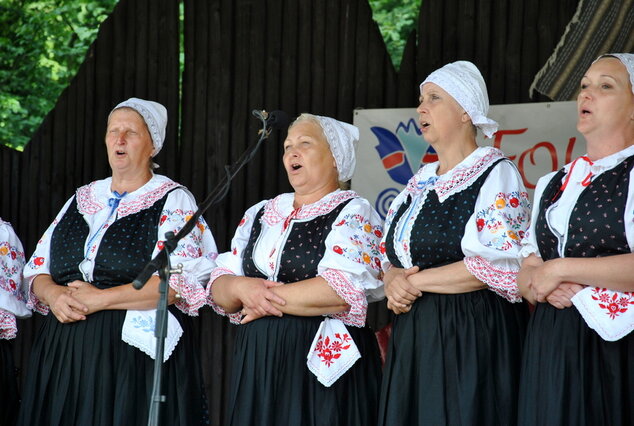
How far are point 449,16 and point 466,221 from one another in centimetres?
236

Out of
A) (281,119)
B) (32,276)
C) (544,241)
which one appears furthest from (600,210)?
(32,276)

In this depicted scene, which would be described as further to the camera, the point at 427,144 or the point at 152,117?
the point at 427,144

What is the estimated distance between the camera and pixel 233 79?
6141mm

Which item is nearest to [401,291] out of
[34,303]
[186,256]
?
[186,256]

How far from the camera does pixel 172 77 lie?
633 centimetres

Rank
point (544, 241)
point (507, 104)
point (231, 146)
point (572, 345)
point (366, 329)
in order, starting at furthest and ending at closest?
1. point (231, 146)
2. point (507, 104)
3. point (366, 329)
4. point (544, 241)
5. point (572, 345)

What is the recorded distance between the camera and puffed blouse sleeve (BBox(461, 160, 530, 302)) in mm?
3430

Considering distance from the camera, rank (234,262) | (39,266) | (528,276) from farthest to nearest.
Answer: (39,266)
(234,262)
(528,276)

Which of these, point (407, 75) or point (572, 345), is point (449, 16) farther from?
point (572, 345)

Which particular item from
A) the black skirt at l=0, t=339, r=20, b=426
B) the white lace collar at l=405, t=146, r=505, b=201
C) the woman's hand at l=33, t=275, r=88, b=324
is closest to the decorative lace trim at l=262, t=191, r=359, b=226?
the white lace collar at l=405, t=146, r=505, b=201

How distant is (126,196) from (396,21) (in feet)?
24.3

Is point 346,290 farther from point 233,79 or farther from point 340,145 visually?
point 233,79

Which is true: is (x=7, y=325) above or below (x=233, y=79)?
below

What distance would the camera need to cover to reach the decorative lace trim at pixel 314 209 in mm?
3988
